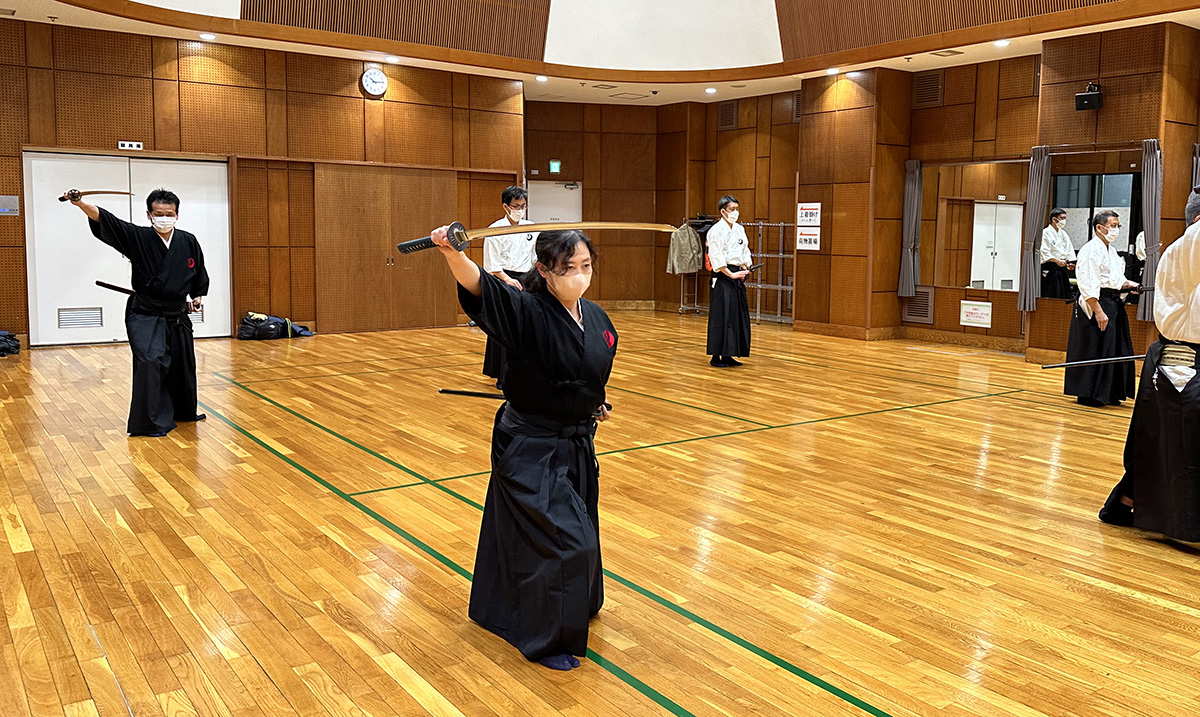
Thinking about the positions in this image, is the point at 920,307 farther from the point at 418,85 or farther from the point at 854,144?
the point at 418,85

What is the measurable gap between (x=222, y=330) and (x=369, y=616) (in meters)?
9.36

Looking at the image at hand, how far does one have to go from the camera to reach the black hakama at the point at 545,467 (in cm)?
300

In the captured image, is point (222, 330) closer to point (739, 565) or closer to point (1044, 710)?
point (739, 565)

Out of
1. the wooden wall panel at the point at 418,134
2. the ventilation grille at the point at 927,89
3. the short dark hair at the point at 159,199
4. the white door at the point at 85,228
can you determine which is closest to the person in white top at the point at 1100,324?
the ventilation grille at the point at 927,89

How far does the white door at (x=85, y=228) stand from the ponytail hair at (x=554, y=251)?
9.17 metres

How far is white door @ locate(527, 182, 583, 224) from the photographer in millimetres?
15484

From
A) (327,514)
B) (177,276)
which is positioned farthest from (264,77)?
(327,514)

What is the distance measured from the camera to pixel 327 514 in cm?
457

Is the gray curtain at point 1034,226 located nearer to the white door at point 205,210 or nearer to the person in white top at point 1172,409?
the person in white top at point 1172,409

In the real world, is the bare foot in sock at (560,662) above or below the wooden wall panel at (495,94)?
below

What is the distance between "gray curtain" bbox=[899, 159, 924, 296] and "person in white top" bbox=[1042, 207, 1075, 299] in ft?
7.32

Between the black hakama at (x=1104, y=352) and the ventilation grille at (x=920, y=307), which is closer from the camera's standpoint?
the black hakama at (x=1104, y=352)

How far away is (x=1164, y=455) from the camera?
421cm

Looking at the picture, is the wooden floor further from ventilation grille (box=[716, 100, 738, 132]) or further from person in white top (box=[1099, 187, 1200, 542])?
ventilation grille (box=[716, 100, 738, 132])
